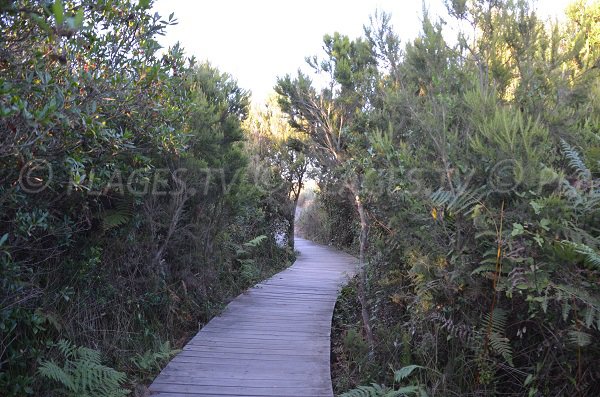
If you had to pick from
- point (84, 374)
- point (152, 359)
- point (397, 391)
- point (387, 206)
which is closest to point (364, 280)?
point (387, 206)

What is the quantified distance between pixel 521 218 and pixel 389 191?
1.60 meters

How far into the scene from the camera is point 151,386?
4539mm

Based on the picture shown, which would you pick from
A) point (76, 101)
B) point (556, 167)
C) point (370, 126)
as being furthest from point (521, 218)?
point (370, 126)

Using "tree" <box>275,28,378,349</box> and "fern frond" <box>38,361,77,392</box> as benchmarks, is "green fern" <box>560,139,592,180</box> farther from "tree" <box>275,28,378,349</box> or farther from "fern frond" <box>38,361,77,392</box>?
"fern frond" <box>38,361,77,392</box>

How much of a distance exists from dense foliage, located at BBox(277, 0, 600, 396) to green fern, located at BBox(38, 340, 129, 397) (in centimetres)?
214

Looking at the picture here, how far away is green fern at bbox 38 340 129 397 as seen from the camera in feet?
12.5

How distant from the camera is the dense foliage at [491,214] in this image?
3037 millimetres

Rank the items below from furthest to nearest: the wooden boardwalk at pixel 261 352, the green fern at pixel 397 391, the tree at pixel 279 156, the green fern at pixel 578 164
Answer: the tree at pixel 279 156, the wooden boardwalk at pixel 261 352, the green fern at pixel 397 391, the green fern at pixel 578 164

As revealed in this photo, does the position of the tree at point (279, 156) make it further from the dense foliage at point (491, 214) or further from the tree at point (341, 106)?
the dense foliage at point (491, 214)

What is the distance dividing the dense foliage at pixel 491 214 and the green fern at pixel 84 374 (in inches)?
84.3

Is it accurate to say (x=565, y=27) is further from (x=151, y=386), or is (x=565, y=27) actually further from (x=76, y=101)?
(x=151, y=386)

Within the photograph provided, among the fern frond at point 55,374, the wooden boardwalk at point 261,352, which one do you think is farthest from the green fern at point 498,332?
the fern frond at point 55,374

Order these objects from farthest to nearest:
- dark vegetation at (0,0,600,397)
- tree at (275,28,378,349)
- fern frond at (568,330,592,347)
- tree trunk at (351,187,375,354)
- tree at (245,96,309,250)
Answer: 1. tree at (245,96,309,250)
2. tree at (275,28,378,349)
3. tree trunk at (351,187,375,354)
4. dark vegetation at (0,0,600,397)
5. fern frond at (568,330,592,347)

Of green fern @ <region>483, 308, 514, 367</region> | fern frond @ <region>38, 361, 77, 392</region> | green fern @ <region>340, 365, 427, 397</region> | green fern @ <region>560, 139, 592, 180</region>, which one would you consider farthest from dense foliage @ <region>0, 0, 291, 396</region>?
green fern @ <region>560, 139, 592, 180</region>
